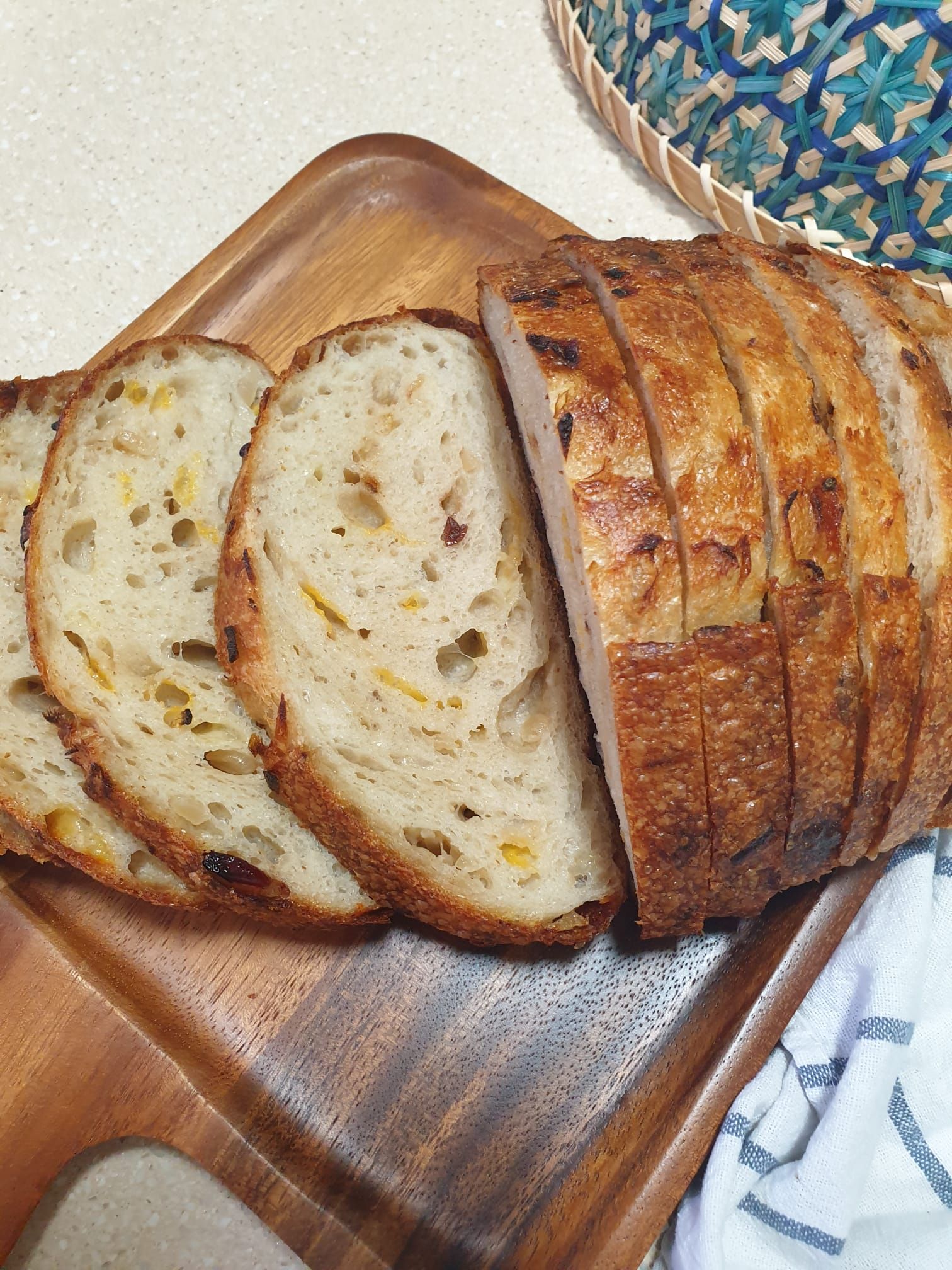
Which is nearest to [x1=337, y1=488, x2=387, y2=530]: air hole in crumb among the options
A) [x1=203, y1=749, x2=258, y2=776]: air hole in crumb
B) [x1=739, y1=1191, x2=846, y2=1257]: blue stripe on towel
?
[x1=203, y1=749, x2=258, y2=776]: air hole in crumb

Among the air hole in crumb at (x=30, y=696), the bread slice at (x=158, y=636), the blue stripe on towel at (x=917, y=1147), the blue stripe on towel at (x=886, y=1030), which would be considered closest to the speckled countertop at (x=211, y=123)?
the bread slice at (x=158, y=636)

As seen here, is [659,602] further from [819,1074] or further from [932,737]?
[819,1074]

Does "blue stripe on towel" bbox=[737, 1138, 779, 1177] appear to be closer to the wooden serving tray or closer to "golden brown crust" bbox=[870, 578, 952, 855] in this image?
the wooden serving tray

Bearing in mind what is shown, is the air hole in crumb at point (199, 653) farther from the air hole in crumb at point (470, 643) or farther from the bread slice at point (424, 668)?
the air hole in crumb at point (470, 643)

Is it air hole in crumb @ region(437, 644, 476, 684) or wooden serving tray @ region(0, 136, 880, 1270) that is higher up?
air hole in crumb @ region(437, 644, 476, 684)

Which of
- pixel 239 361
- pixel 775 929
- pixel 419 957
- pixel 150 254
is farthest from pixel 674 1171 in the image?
pixel 150 254

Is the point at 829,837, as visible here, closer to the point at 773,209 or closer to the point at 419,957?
the point at 419,957

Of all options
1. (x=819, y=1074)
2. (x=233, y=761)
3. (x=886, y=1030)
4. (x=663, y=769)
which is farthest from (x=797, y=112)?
(x=819, y=1074)
